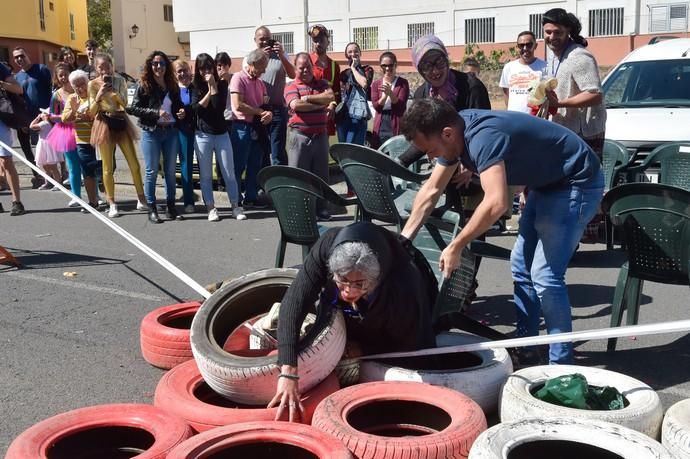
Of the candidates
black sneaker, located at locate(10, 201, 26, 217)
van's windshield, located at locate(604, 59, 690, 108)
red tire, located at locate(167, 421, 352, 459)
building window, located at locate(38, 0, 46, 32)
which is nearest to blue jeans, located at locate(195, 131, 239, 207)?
black sneaker, located at locate(10, 201, 26, 217)

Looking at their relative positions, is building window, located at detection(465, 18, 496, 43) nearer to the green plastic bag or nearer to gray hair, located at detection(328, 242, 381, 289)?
the green plastic bag

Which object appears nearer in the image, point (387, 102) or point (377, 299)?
point (377, 299)

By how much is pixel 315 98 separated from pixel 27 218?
4125mm

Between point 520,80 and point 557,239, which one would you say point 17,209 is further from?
point 557,239

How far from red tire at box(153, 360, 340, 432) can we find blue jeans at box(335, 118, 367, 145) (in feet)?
22.5

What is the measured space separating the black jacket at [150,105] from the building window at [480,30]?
3756 cm

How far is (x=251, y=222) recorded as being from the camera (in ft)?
32.4

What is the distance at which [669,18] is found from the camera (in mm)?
38531

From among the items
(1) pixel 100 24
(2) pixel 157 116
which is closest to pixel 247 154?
(2) pixel 157 116

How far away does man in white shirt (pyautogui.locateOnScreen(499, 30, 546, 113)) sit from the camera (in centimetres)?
900

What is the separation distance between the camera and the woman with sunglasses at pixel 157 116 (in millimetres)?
9719

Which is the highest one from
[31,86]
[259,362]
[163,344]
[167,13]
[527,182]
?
[167,13]

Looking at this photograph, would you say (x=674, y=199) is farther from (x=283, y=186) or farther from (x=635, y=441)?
(x=283, y=186)

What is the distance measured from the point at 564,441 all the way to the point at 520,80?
650 centimetres
